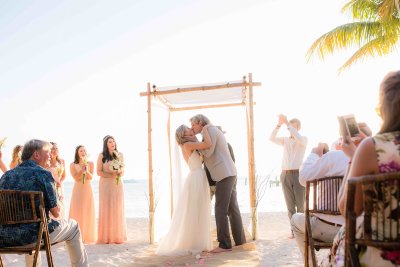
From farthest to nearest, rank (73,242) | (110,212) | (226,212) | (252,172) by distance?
1. (110,212)
2. (252,172)
3. (226,212)
4. (73,242)

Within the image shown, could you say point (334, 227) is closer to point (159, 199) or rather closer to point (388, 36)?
point (159, 199)

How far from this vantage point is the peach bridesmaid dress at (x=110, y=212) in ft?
25.2

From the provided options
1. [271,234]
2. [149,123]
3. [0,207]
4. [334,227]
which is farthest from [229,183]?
[0,207]

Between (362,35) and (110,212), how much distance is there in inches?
346

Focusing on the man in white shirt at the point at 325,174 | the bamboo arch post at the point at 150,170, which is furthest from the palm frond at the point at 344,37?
the man in white shirt at the point at 325,174

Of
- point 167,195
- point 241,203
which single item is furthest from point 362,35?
point 241,203

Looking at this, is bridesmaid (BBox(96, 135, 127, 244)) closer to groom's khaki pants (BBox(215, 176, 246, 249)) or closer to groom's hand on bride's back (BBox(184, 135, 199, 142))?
groom's hand on bride's back (BBox(184, 135, 199, 142))

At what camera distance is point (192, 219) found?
6.47m

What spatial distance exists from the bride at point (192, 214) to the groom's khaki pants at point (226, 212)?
183mm

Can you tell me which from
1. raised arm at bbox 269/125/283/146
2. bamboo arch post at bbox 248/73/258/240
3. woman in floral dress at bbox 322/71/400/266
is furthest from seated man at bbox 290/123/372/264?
raised arm at bbox 269/125/283/146

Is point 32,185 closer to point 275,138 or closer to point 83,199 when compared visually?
point 83,199

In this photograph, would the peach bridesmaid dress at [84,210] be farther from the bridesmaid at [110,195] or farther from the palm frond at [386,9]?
the palm frond at [386,9]

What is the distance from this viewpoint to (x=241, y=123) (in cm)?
834

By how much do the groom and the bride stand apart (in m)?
0.14
